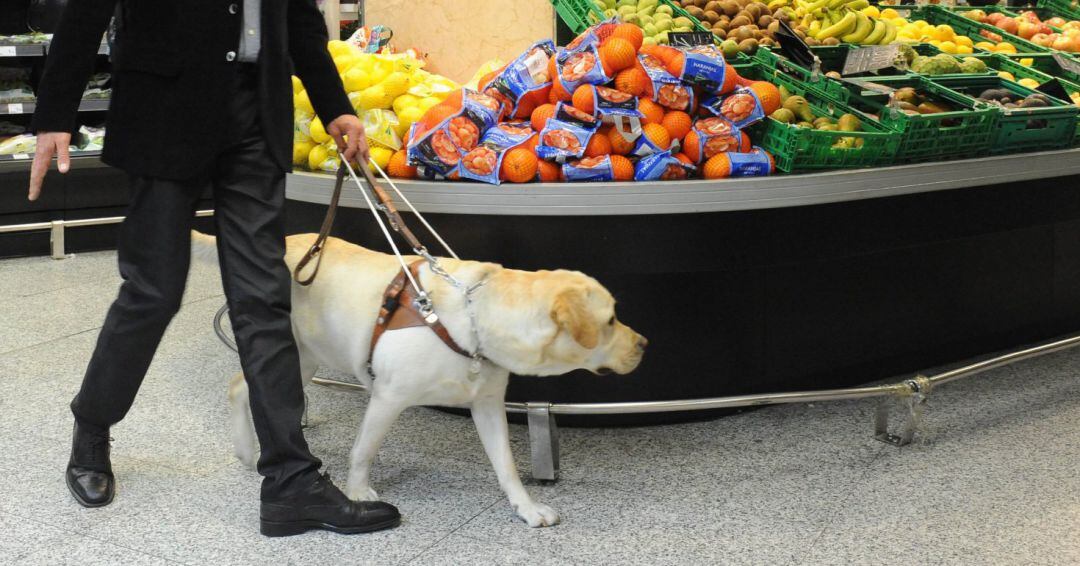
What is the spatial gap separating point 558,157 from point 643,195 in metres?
0.28

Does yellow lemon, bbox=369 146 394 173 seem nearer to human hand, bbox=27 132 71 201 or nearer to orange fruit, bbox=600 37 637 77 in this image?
orange fruit, bbox=600 37 637 77

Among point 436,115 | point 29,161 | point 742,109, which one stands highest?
point 742,109

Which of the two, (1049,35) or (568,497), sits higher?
(1049,35)

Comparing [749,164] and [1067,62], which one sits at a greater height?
[1067,62]

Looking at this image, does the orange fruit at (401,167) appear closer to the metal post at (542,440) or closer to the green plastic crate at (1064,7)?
the metal post at (542,440)

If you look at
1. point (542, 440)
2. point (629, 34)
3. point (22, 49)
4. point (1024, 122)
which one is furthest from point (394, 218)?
point (22, 49)

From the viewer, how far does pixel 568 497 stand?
2.94m

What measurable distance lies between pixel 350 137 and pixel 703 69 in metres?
1.14

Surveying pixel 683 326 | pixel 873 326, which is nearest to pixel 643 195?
pixel 683 326

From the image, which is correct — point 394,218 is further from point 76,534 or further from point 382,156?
point 76,534

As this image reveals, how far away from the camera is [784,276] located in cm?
342

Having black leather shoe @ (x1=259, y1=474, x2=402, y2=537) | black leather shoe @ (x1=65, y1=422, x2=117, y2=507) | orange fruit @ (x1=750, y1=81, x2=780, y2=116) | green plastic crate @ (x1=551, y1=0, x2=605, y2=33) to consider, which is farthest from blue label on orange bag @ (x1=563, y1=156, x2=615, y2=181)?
black leather shoe @ (x1=65, y1=422, x2=117, y2=507)

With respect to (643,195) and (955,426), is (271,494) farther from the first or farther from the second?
(955,426)

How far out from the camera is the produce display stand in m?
3.13
